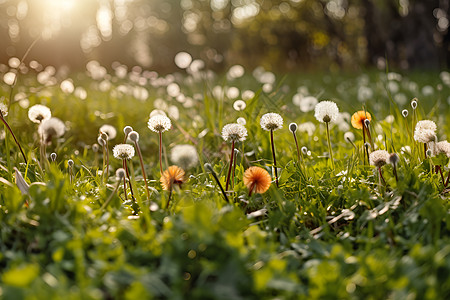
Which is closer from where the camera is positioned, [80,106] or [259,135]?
[259,135]

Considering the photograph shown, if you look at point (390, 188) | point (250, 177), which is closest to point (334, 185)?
point (390, 188)

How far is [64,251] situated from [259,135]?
1.52 metres

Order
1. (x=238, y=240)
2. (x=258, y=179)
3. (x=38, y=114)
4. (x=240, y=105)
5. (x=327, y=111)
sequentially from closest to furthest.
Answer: (x=238, y=240)
(x=258, y=179)
(x=327, y=111)
(x=38, y=114)
(x=240, y=105)

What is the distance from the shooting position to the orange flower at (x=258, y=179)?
1651 millimetres

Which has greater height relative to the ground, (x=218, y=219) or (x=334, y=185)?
(x=218, y=219)

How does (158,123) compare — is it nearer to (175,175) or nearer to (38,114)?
(175,175)

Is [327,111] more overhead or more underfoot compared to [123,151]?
Result: more overhead

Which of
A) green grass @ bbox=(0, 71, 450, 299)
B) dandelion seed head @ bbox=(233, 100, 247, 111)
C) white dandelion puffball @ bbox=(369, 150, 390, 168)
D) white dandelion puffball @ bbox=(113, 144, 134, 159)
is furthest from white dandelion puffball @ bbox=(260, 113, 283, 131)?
dandelion seed head @ bbox=(233, 100, 247, 111)

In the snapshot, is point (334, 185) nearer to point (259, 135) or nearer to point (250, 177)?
point (250, 177)

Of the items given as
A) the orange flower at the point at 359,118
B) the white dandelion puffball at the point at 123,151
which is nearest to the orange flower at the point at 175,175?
the white dandelion puffball at the point at 123,151

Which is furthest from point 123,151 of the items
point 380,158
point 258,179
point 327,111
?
point 380,158

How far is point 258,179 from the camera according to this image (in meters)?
1.66

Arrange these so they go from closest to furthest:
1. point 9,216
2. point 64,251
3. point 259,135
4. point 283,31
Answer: point 64,251, point 9,216, point 259,135, point 283,31

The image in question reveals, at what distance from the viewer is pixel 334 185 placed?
6.27ft
